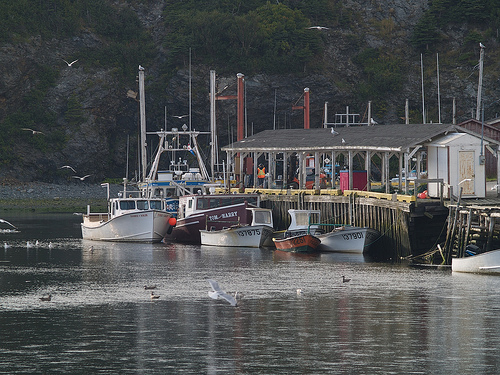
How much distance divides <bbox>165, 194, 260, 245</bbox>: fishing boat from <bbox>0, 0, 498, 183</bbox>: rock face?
51.3m

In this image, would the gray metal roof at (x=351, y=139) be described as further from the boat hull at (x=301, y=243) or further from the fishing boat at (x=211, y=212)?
the boat hull at (x=301, y=243)

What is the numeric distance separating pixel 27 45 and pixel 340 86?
125 feet

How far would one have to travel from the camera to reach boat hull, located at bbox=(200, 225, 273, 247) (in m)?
48.8

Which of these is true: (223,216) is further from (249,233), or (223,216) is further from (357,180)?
(357,180)

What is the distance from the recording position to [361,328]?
25.0 m

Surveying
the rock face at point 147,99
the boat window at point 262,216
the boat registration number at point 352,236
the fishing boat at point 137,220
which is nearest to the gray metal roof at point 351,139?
the boat registration number at point 352,236

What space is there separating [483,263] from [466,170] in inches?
369

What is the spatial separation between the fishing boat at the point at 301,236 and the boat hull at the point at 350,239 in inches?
27.4

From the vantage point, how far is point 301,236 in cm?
4531

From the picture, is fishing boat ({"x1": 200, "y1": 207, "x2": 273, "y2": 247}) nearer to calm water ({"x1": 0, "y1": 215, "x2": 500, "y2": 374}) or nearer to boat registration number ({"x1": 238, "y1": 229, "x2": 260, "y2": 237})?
boat registration number ({"x1": 238, "y1": 229, "x2": 260, "y2": 237})

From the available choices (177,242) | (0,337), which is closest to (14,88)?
(177,242)

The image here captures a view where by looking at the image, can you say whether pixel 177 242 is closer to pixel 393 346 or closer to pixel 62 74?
pixel 393 346

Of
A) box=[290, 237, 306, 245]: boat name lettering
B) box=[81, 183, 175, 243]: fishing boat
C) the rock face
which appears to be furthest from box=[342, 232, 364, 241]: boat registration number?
the rock face

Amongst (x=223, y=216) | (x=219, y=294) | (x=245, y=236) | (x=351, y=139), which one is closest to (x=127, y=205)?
(x=223, y=216)
